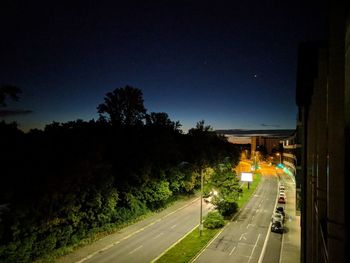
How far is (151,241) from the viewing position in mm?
29828

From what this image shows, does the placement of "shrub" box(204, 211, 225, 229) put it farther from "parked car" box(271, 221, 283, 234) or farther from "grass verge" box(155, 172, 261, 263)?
"parked car" box(271, 221, 283, 234)

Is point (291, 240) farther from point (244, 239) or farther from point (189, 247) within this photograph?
point (189, 247)

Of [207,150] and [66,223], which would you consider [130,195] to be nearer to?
[66,223]

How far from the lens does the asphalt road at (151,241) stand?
84.9 feet

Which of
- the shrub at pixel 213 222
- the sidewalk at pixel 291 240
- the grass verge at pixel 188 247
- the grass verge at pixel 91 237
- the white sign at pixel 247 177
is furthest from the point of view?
the white sign at pixel 247 177

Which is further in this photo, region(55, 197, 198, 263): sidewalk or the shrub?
the shrub

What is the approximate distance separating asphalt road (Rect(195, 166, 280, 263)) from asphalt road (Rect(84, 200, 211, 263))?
4148mm

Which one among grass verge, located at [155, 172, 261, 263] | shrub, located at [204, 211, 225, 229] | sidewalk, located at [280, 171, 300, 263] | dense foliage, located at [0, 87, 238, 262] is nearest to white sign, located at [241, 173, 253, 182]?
sidewalk, located at [280, 171, 300, 263]

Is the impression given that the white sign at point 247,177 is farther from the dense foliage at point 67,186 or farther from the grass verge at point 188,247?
the grass verge at point 188,247

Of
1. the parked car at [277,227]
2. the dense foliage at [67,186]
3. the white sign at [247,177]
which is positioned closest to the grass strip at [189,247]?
the parked car at [277,227]

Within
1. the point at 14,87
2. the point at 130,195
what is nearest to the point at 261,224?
the point at 130,195

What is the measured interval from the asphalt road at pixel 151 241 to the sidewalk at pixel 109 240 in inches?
22.4

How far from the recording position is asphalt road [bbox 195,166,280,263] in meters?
25.9

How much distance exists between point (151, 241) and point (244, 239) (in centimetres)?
944
